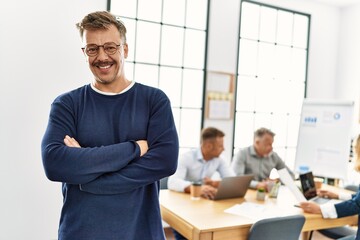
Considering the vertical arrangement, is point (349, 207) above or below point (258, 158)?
below

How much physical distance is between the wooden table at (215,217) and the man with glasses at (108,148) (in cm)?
63

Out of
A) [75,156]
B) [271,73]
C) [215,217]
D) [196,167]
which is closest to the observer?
[75,156]

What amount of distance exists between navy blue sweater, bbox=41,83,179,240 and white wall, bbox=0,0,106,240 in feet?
6.87

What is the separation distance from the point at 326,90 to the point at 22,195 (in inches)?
177

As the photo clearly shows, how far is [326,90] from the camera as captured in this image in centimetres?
517

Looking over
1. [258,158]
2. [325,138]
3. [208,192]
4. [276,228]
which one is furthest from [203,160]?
[325,138]

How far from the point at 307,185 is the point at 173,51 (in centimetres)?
226

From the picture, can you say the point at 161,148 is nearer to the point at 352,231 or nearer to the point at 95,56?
the point at 95,56

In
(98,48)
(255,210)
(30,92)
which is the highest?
(98,48)

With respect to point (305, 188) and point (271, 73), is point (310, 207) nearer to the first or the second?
point (305, 188)

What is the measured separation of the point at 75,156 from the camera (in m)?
1.24

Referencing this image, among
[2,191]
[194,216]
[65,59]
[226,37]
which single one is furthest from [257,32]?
[2,191]

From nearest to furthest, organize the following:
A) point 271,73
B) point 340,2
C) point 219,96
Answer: point 219,96 < point 271,73 < point 340,2

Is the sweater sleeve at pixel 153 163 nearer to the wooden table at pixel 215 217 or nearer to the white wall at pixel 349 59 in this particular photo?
the wooden table at pixel 215 217
